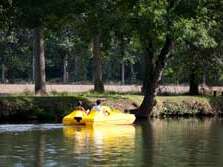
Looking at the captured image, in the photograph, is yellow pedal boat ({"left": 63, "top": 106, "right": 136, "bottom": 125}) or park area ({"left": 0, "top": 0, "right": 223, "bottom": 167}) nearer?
park area ({"left": 0, "top": 0, "right": 223, "bottom": 167})

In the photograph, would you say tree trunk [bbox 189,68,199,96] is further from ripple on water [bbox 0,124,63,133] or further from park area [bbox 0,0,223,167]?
ripple on water [bbox 0,124,63,133]

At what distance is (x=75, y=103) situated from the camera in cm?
4638

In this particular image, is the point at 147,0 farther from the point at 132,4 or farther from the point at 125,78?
the point at 125,78

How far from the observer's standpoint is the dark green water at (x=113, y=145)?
23.8 metres

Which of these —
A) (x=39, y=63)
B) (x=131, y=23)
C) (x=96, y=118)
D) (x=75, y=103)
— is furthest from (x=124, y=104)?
(x=96, y=118)

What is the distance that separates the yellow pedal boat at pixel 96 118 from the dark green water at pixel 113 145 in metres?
0.59

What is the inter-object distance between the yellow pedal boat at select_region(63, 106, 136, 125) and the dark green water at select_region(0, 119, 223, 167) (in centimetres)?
59

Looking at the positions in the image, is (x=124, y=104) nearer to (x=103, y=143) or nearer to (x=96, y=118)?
(x=96, y=118)

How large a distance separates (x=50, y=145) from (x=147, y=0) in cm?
1556

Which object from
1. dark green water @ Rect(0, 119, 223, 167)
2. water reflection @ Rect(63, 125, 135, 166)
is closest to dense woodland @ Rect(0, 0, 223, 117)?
dark green water @ Rect(0, 119, 223, 167)

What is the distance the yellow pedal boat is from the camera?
39.0 m

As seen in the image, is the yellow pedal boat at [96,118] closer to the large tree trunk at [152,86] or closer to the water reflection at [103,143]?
the water reflection at [103,143]

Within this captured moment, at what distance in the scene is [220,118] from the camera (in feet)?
164

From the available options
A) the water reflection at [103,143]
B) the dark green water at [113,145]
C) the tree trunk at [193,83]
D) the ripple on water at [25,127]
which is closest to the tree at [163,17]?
the dark green water at [113,145]
